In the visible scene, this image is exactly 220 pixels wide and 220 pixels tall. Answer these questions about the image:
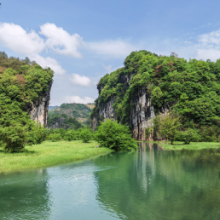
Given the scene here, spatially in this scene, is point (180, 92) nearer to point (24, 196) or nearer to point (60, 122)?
point (24, 196)

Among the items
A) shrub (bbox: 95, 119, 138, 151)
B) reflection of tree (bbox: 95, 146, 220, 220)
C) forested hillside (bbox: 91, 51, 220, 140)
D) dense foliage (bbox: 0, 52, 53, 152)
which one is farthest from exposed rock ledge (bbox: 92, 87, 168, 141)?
reflection of tree (bbox: 95, 146, 220, 220)

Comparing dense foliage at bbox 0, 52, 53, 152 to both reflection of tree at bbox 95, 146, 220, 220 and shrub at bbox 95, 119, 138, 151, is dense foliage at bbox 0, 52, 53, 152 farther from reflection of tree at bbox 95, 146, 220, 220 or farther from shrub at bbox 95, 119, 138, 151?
reflection of tree at bbox 95, 146, 220, 220

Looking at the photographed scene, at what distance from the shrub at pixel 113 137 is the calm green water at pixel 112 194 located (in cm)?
1705

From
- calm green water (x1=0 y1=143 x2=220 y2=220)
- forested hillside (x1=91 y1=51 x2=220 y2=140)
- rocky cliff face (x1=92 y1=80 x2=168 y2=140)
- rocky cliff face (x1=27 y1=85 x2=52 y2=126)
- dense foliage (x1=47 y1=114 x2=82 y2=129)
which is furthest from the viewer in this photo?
dense foliage (x1=47 y1=114 x2=82 y2=129)

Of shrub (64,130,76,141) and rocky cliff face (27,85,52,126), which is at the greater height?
rocky cliff face (27,85,52,126)

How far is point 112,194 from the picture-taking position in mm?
12836

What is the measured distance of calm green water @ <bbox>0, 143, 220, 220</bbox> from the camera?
32.5 ft

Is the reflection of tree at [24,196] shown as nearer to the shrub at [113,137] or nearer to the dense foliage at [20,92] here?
the shrub at [113,137]

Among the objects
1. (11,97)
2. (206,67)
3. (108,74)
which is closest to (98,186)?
(11,97)

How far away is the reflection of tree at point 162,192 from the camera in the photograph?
992 centimetres

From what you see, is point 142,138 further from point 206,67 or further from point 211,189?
point 211,189

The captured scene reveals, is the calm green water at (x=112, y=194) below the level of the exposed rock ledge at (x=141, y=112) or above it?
below

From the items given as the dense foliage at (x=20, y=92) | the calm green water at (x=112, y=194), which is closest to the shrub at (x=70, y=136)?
the dense foliage at (x=20, y=92)

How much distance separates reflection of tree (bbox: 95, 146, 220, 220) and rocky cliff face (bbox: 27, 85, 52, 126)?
50.6 meters
